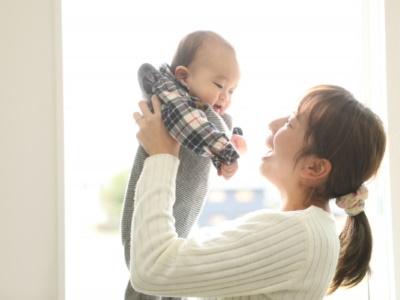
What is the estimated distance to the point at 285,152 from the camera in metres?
1.17

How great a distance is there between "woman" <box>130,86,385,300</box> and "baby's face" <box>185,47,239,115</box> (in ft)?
0.43

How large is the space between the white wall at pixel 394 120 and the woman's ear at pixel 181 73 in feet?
2.56

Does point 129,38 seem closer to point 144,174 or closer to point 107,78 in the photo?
point 107,78

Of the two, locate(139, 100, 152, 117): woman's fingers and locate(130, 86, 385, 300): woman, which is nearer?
locate(130, 86, 385, 300): woman

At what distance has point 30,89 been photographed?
174cm

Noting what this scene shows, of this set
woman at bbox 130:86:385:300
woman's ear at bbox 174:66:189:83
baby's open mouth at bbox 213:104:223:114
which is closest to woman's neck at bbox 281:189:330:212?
woman at bbox 130:86:385:300

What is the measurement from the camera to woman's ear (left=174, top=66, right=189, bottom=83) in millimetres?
1248

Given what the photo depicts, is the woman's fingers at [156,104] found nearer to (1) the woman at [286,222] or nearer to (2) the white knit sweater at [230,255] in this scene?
(1) the woman at [286,222]

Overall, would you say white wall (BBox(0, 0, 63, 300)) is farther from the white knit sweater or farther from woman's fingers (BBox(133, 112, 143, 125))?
the white knit sweater

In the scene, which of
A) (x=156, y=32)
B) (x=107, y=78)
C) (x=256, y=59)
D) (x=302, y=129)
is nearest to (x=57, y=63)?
(x=107, y=78)

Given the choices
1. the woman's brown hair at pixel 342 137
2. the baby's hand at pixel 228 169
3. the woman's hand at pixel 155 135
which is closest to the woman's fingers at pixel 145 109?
the woman's hand at pixel 155 135

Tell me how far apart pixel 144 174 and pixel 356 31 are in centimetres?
113

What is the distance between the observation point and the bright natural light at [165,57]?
1.91m

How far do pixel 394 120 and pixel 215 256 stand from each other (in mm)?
933
